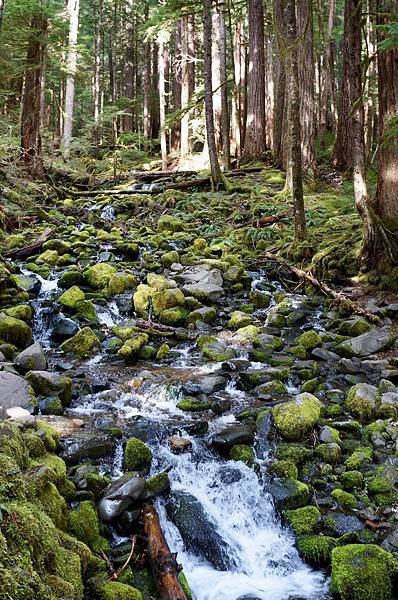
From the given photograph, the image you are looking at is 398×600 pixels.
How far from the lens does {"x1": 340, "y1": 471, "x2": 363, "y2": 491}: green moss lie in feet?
15.3

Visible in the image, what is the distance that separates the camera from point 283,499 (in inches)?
176

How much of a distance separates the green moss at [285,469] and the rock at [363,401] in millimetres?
1284

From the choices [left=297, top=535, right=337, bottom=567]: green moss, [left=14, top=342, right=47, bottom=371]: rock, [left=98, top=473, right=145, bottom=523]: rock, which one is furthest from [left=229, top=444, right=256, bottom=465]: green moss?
[left=14, top=342, right=47, bottom=371]: rock

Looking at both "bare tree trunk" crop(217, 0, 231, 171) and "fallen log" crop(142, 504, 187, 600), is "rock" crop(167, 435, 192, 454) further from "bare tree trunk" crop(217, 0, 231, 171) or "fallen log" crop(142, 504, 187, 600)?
"bare tree trunk" crop(217, 0, 231, 171)

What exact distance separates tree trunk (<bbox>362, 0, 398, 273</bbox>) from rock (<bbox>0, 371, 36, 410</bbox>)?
6.36 m

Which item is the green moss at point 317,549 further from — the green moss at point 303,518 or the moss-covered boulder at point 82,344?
the moss-covered boulder at point 82,344

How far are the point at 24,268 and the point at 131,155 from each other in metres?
15.7

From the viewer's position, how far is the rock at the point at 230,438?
16.6ft

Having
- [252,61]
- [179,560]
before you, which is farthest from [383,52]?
[252,61]

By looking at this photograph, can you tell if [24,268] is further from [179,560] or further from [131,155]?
[131,155]

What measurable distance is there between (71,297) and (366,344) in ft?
16.0

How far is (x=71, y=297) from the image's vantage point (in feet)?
29.1

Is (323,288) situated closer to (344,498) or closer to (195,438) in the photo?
(195,438)

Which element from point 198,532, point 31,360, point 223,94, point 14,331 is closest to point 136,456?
point 198,532
